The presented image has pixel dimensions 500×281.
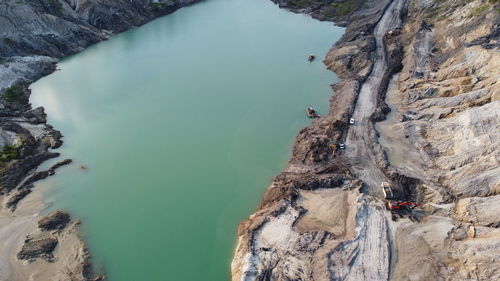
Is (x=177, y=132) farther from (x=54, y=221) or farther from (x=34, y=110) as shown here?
(x=34, y=110)

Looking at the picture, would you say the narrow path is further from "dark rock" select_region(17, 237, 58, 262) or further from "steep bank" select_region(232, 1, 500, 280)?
"dark rock" select_region(17, 237, 58, 262)

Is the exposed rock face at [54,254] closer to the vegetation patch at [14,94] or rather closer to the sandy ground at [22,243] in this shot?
the sandy ground at [22,243]

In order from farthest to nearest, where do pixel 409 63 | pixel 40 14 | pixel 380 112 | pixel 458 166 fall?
pixel 40 14 < pixel 409 63 < pixel 380 112 < pixel 458 166

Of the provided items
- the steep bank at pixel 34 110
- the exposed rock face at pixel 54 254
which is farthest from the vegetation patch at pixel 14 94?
the exposed rock face at pixel 54 254

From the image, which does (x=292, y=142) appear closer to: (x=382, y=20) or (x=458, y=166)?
(x=458, y=166)

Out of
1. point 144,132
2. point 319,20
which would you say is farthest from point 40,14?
point 319,20

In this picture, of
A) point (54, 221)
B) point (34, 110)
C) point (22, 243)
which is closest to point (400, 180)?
point (54, 221)
